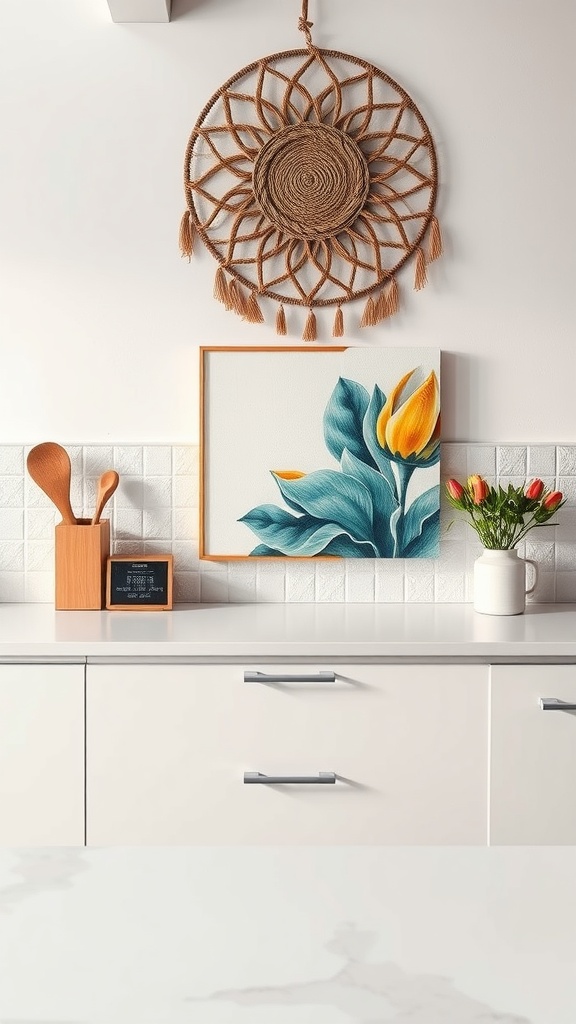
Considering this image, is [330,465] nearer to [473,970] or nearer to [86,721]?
[86,721]

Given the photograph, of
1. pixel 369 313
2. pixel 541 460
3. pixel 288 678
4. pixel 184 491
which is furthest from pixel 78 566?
pixel 541 460

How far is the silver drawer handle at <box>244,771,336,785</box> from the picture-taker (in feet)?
6.23

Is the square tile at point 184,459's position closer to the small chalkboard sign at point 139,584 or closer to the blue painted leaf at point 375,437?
the small chalkboard sign at point 139,584

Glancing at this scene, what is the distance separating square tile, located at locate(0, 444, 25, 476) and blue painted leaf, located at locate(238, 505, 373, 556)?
0.62 m

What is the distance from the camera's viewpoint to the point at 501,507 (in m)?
2.25

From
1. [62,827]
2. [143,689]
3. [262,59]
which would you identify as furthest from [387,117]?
[62,827]

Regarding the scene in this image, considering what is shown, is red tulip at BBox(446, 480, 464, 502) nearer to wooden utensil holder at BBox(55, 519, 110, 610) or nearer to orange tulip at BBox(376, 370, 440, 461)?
orange tulip at BBox(376, 370, 440, 461)

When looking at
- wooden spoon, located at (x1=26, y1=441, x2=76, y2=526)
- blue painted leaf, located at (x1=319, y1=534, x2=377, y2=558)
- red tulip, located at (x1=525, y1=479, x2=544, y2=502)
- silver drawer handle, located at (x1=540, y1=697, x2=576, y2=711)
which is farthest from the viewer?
blue painted leaf, located at (x1=319, y1=534, x2=377, y2=558)

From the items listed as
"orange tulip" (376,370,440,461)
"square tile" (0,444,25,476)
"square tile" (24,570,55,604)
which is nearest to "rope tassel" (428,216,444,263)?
"orange tulip" (376,370,440,461)

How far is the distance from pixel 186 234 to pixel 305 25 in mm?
627

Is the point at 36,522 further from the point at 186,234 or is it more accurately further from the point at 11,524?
the point at 186,234

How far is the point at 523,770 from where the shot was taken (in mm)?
1915

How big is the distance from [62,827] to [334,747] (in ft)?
1.99

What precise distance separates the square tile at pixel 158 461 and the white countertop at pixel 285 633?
0.38 metres
